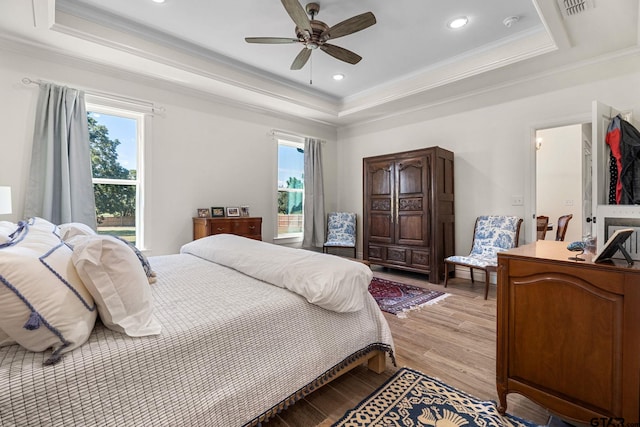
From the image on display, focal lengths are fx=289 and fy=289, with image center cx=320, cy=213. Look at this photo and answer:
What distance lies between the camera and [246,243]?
2.43 meters

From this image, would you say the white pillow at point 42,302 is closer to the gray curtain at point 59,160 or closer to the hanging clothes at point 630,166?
the gray curtain at point 59,160

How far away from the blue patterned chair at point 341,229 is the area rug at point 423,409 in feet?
11.4

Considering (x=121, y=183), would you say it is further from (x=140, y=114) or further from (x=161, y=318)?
(x=161, y=318)

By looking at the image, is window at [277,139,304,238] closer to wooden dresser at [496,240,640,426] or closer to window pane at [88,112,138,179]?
window pane at [88,112,138,179]

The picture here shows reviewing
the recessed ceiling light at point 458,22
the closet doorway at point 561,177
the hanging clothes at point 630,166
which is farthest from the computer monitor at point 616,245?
the closet doorway at point 561,177

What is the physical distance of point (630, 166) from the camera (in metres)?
1.80

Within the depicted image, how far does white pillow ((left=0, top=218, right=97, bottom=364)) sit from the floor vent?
3.69m

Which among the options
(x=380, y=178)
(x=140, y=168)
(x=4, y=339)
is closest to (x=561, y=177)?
(x=380, y=178)

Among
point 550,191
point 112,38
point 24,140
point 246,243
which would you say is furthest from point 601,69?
point 24,140

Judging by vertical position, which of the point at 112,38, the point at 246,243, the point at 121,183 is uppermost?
the point at 112,38

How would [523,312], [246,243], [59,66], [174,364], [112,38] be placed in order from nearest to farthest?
1. [174,364]
2. [523,312]
3. [246,243]
4. [112,38]
5. [59,66]

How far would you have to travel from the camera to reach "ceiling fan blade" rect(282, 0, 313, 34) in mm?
2189

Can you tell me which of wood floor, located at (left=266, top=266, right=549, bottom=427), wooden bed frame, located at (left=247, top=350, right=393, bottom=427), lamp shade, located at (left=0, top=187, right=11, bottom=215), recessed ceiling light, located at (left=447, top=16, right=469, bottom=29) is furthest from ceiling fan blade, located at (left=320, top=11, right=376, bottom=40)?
lamp shade, located at (left=0, top=187, right=11, bottom=215)

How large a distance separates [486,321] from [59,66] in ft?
16.7
